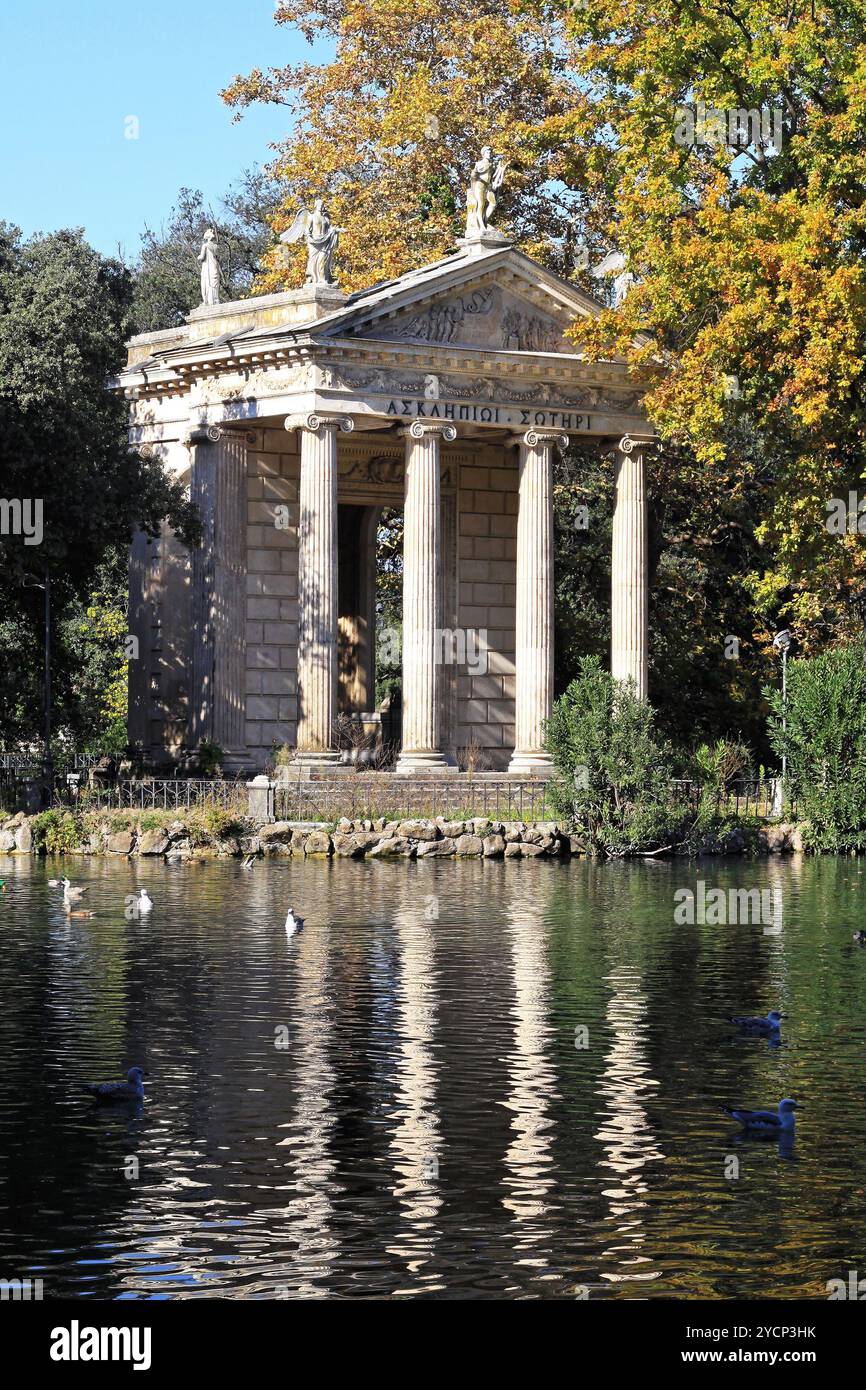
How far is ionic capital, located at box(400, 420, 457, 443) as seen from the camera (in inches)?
2128

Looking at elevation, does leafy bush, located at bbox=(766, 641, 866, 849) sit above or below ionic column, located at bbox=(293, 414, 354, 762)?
below

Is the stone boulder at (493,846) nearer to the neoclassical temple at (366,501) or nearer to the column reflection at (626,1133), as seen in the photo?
the neoclassical temple at (366,501)

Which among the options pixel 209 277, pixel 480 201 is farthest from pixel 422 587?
pixel 209 277

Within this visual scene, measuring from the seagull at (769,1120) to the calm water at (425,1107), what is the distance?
0.52 feet

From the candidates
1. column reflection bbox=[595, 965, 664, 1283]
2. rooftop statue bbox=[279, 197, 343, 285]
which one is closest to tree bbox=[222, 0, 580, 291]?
rooftop statue bbox=[279, 197, 343, 285]

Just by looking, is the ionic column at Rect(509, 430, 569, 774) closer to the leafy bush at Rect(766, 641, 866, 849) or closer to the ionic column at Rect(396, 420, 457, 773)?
the ionic column at Rect(396, 420, 457, 773)

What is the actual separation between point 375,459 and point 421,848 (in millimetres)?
17332

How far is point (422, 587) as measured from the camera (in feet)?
177

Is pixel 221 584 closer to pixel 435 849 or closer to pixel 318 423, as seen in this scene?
pixel 318 423

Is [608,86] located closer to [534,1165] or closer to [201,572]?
[201,572]

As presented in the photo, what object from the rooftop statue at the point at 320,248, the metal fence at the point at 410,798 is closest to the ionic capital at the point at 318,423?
the rooftop statue at the point at 320,248

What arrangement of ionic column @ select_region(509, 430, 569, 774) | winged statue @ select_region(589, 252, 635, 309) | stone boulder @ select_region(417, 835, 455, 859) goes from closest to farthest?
stone boulder @ select_region(417, 835, 455, 859), ionic column @ select_region(509, 430, 569, 774), winged statue @ select_region(589, 252, 635, 309)

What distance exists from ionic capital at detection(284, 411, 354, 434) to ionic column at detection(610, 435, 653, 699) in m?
8.75

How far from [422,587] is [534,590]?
3.67m
